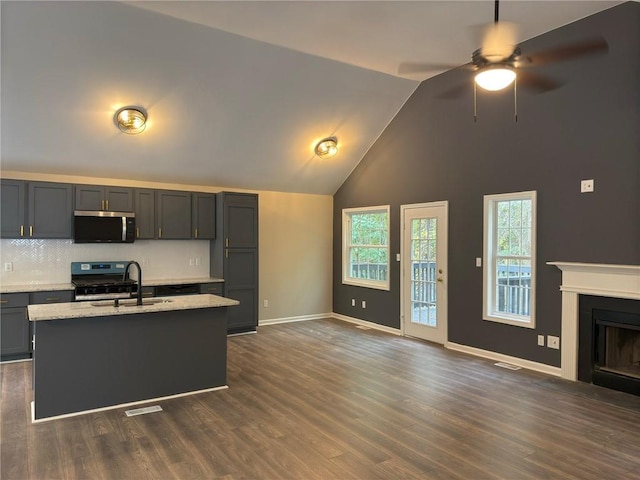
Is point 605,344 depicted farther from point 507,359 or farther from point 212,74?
point 212,74

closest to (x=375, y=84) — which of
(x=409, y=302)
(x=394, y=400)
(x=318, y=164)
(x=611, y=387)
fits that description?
(x=318, y=164)

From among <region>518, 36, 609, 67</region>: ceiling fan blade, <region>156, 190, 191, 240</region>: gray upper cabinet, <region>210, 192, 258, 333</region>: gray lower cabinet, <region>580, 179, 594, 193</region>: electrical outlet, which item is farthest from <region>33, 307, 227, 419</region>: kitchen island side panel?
<region>518, 36, 609, 67</region>: ceiling fan blade

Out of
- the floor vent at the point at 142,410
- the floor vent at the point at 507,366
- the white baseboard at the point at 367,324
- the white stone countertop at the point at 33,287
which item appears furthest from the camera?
the white baseboard at the point at 367,324

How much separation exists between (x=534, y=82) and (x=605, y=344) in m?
2.89

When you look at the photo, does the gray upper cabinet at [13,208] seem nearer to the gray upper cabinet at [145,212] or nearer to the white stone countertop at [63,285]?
the white stone countertop at [63,285]

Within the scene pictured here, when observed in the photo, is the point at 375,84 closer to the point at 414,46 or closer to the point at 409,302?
the point at 414,46

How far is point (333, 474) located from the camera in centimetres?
279

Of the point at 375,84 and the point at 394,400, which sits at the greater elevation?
the point at 375,84

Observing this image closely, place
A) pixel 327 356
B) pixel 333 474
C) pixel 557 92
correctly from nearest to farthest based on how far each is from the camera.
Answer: pixel 333 474 → pixel 557 92 → pixel 327 356

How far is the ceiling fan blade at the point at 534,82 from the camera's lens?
16.0ft

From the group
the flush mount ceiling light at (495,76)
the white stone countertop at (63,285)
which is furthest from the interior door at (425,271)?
the flush mount ceiling light at (495,76)

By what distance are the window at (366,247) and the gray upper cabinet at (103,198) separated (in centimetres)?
366

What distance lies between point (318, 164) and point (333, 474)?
5.30m

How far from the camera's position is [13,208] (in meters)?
5.43
